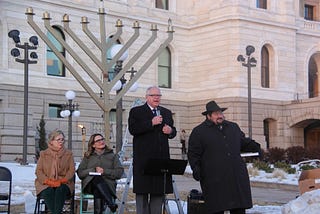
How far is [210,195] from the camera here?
755 cm

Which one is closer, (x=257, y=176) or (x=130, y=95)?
(x=257, y=176)

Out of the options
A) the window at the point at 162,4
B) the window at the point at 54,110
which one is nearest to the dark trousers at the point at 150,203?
the window at the point at 54,110

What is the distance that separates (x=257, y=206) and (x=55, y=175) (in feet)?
14.3

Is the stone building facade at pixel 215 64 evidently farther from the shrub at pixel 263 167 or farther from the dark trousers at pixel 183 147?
the shrub at pixel 263 167

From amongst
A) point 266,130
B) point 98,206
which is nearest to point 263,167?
point 98,206

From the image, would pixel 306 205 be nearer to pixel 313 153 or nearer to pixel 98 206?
pixel 98 206

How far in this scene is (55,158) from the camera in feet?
31.3

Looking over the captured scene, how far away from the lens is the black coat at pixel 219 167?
7484 mm

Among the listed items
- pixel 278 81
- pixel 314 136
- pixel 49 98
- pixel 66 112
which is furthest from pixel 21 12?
pixel 314 136

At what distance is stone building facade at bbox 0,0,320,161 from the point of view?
34.7 meters

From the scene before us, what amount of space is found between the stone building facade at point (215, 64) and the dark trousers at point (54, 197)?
2386 centimetres

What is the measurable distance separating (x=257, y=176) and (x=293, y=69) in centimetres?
2083

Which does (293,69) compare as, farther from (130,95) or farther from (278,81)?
(130,95)

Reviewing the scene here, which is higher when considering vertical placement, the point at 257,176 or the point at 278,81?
the point at 278,81
